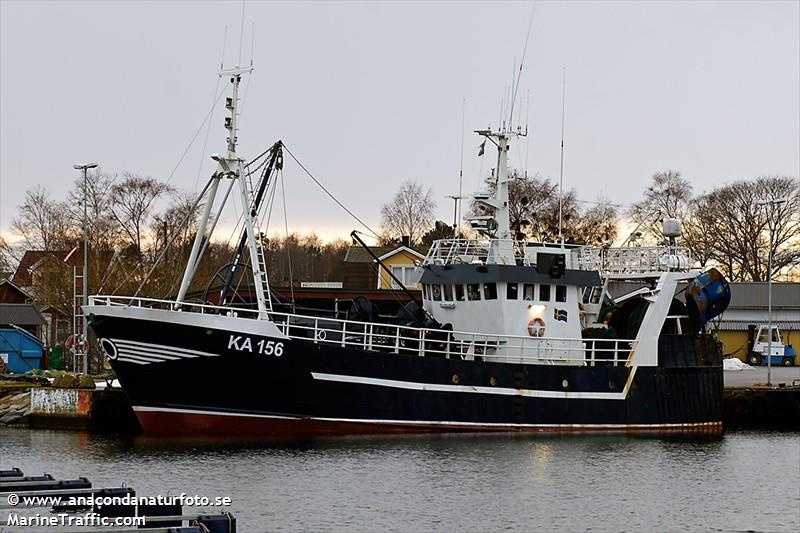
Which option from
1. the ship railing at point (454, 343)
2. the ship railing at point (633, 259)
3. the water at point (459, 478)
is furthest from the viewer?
the ship railing at point (633, 259)

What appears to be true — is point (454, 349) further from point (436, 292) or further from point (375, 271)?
point (375, 271)

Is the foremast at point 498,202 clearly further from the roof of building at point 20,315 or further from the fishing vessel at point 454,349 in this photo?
the roof of building at point 20,315

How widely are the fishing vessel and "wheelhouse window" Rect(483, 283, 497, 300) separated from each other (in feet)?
0.19

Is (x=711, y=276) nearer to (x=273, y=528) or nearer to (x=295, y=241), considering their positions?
(x=273, y=528)

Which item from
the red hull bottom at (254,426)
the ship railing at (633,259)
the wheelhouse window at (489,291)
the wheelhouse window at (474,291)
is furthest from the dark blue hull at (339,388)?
the ship railing at (633,259)

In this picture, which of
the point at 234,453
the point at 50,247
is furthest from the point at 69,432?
the point at 50,247

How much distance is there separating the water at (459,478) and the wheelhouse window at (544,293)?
407 cm

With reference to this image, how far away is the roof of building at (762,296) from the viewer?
64188 mm

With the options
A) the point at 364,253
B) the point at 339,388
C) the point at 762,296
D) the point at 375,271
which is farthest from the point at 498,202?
the point at 364,253

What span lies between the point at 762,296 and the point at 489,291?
110ft

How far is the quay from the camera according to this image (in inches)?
1410

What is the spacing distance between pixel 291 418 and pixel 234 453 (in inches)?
134

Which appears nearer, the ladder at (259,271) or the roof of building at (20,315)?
the ladder at (259,271)

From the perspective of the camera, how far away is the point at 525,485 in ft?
86.6
